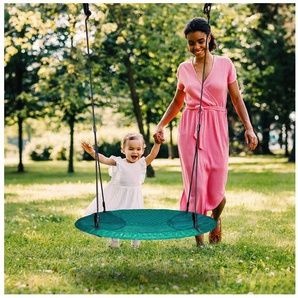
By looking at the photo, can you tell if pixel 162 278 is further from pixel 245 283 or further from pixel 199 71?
pixel 199 71

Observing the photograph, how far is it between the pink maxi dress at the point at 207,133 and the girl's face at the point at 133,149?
368mm

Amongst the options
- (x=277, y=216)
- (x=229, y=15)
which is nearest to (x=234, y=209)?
(x=277, y=216)

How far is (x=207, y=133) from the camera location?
4477 millimetres

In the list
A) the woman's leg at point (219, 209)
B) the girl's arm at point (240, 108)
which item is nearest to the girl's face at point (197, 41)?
the girl's arm at point (240, 108)

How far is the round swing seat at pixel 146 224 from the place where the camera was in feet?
11.3

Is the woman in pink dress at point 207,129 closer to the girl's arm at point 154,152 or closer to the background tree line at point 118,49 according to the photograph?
the girl's arm at point 154,152

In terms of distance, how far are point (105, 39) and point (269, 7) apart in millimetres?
8003

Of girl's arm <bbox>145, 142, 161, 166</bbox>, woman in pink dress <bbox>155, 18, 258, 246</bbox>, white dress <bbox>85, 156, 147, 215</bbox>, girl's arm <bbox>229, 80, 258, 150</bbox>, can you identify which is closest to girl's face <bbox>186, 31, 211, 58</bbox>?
woman in pink dress <bbox>155, 18, 258, 246</bbox>

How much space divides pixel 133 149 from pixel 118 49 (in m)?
8.65

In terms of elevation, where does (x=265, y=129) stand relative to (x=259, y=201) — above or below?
above

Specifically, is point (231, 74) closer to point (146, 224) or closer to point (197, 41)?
point (197, 41)

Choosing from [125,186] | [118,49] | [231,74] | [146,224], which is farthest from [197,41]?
[118,49]

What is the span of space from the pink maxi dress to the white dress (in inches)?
17.5

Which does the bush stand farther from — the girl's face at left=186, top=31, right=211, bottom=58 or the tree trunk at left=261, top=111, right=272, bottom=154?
the girl's face at left=186, top=31, right=211, bottom=58
